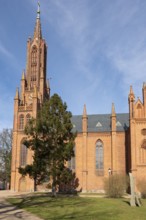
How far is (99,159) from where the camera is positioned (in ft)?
163

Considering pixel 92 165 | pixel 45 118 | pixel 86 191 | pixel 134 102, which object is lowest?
pixel 86 191

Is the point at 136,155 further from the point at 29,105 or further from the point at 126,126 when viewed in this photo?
the point at 29,105

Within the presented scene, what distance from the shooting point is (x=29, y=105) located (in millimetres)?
53938

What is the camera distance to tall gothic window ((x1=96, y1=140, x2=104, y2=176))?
48991 mm

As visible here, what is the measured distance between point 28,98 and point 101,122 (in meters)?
15.8

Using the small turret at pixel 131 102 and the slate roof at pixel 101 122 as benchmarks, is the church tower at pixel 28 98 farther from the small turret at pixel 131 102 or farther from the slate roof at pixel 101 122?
the small turret at pixel 131 102

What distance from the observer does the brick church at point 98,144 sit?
43688 mm

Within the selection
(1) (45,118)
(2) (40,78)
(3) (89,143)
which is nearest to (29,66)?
(2) (40,78)

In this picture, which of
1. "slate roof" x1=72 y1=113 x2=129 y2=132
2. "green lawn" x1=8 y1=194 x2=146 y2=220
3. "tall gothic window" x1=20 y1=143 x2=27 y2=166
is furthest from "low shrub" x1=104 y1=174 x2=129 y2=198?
"tall gothic window" x1=20 y1=143 x2=27 y2=166

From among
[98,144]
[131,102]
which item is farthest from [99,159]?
[131,102]

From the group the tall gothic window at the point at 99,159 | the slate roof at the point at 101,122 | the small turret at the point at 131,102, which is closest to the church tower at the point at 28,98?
the slate roof at the point at 101,122

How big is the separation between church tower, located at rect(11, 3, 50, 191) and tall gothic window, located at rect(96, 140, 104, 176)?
469 inches

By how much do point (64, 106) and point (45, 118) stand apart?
2.88 meters

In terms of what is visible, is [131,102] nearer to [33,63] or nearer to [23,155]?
[23,155]
